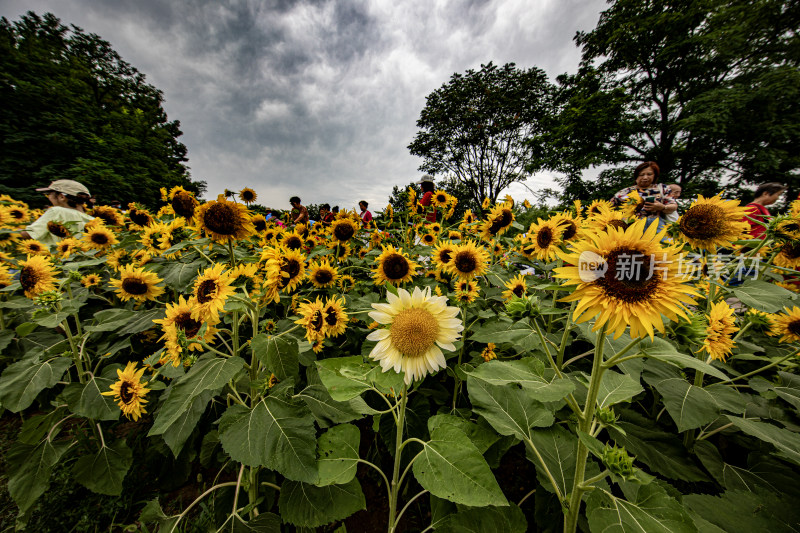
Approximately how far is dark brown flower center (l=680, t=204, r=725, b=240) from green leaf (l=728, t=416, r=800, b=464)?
920mm

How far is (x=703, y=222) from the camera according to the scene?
1500 millimetres

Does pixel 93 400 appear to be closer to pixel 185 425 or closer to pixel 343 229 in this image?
pixel 185 425

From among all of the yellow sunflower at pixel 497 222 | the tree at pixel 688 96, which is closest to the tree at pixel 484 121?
the tree at pixel 688 96

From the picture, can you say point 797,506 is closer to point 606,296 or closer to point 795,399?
point 795,399

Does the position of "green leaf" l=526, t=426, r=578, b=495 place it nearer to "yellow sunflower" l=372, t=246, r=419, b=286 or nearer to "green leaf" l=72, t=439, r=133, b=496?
"yellow sunflower" l=372, t=246, r=419, b=286

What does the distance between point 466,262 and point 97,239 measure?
3627 mm

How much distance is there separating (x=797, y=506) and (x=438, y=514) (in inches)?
55.4

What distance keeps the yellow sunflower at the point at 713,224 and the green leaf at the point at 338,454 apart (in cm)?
205

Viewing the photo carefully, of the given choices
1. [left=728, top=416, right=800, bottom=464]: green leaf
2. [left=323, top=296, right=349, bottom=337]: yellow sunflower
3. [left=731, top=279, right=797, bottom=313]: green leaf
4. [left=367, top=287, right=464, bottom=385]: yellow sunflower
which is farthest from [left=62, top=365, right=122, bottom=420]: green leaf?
[left=731, top=279, right=797, bottom=313]: green leaf

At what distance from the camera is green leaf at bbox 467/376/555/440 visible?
112 centimetres

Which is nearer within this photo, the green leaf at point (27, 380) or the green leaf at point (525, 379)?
the green leaf at point (525, 379)

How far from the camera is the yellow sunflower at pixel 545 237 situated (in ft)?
7.49

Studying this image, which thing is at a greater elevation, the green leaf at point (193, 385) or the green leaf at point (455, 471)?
the green leaf at point (193, 385)

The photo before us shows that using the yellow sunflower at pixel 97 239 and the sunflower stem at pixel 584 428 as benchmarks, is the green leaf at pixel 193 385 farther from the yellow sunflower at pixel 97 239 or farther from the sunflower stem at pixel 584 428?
the yellow sunflower at pixel 97 239
